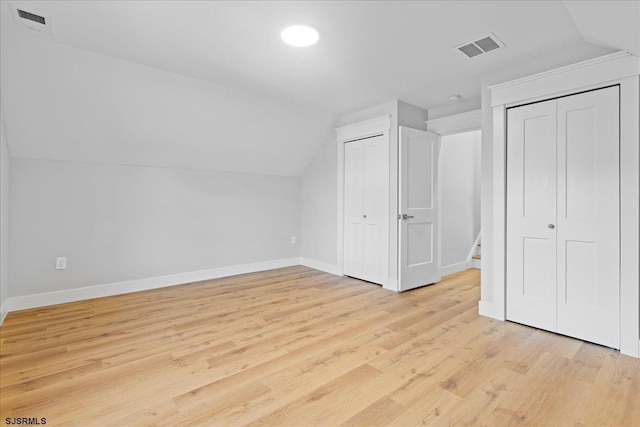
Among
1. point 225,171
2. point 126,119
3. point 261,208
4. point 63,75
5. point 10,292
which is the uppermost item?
point 63,75

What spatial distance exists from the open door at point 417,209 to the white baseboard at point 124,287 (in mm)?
2290

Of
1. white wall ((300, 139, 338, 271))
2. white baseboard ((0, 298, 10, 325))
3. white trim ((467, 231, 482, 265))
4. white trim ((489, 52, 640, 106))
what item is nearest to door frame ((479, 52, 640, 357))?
white trim ((489, 52, 640, 106))

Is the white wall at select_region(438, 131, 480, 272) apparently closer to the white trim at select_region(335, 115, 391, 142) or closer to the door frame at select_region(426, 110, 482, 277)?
the door frame at select_region(426, 110, 482, 277)

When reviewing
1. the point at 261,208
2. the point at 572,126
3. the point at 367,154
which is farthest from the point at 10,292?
the point at 572,126

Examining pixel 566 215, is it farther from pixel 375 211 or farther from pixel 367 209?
pixel 367 209

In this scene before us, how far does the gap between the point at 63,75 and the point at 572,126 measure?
14.6 feet

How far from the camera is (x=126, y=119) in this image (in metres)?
3.39

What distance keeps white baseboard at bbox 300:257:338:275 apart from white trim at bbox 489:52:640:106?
3.06 metres

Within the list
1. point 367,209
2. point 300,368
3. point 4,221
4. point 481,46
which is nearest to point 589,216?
point 481,46

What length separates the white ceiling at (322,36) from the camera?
2.09 metres

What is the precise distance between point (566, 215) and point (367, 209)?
2248 millimetres

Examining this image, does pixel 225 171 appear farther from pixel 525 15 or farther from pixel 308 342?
pixel 525 15

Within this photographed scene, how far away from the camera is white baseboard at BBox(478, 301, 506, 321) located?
294 cm

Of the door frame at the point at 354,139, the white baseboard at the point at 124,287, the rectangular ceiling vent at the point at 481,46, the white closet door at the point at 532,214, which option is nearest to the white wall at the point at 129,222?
the white baseboard at the point at 124,287
